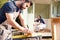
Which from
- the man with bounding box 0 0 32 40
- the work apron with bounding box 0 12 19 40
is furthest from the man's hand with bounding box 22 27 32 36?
the work apron with bounding box 0 12 19 40

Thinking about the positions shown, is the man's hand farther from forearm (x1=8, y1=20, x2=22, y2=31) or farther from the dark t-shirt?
the dark t-shirt

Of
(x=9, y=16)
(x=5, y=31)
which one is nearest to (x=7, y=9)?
(x=9, y=16)

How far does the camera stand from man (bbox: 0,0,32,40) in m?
0.94

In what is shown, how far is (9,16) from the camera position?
95 cm

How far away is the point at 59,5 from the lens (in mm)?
1067

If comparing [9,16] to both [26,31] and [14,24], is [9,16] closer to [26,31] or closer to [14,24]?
[14,24]

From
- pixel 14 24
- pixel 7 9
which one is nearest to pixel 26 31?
pixel 14 24

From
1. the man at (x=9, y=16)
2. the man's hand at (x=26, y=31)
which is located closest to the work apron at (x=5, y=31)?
the man at (x=9, y=16)

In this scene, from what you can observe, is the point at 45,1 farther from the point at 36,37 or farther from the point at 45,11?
the point at 36,37

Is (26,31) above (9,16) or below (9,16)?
below

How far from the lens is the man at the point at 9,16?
3.08 ft

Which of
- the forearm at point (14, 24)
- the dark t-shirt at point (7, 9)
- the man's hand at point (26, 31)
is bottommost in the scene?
the man's hand at point (26, 31)

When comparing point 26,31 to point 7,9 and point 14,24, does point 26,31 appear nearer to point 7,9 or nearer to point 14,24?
point 14,24

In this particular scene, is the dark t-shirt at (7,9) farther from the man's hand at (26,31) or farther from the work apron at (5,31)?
the man's hand at (26,31)
